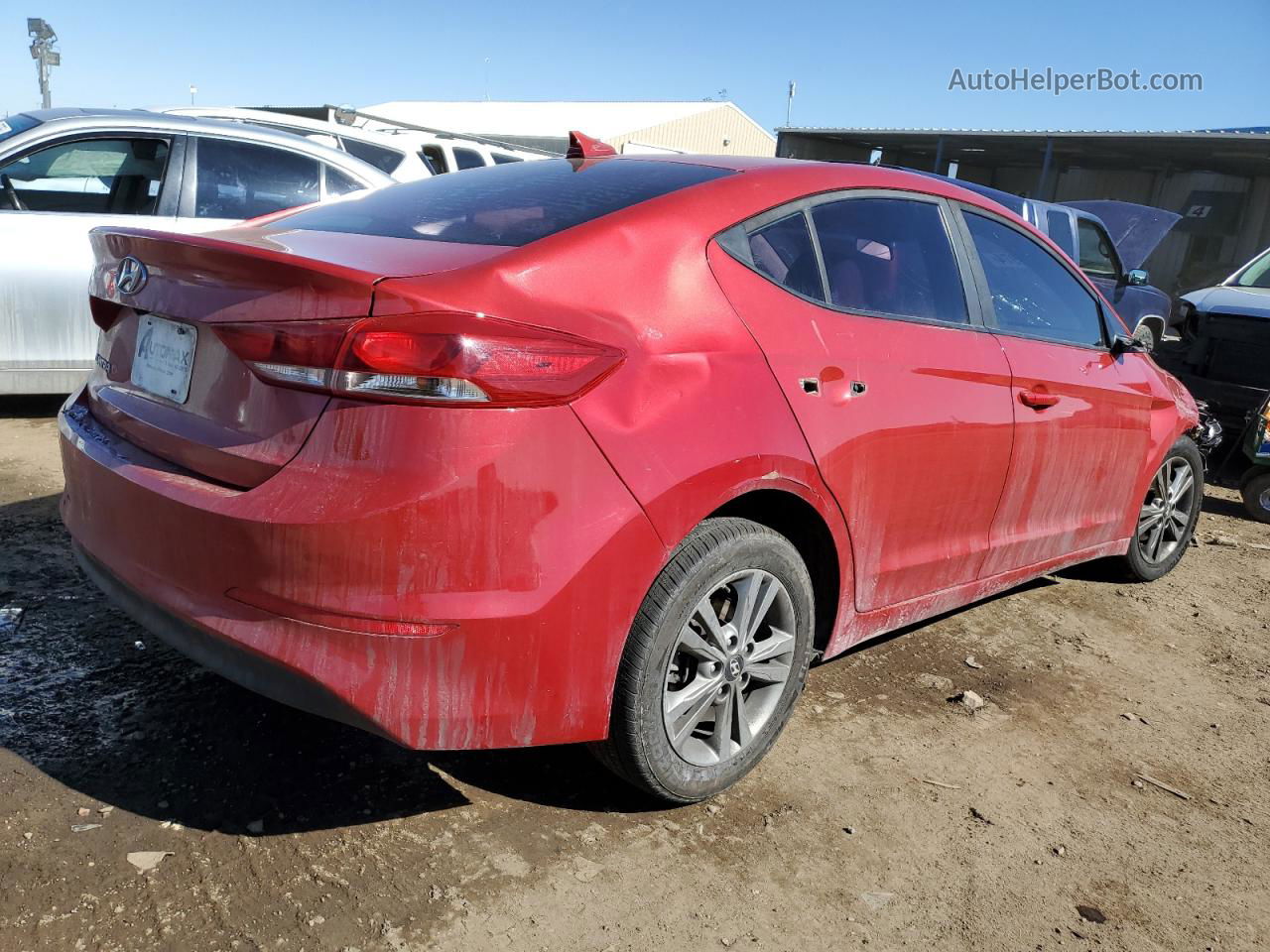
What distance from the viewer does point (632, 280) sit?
2.34m

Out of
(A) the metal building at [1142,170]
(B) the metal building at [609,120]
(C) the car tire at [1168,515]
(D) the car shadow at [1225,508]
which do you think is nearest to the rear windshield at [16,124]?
(C) the car tire at [1168,515]

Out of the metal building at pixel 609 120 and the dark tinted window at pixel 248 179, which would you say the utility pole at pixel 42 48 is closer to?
the metal building at pixel 609 120

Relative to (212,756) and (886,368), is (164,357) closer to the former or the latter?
(212,756)

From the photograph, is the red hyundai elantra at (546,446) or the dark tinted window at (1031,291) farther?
the dark tinted window at (1031,291)

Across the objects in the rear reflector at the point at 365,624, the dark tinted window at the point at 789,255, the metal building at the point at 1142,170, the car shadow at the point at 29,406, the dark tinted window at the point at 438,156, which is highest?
the metal building at the point at 1142,170

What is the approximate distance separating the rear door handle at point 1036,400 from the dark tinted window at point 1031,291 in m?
0.22

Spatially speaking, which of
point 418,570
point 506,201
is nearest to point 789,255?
point 506,201

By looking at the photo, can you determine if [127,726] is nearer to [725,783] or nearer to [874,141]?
[725,783]

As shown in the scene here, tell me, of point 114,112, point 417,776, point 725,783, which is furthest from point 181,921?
point 114,112

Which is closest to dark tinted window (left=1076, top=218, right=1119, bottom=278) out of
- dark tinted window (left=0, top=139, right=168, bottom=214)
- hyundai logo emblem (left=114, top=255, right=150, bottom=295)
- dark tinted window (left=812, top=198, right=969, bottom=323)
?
dark tinted window (left=812, top=198, right=969, bottom=323)

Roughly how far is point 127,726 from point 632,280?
5.85ft

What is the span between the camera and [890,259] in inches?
122

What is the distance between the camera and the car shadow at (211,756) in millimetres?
2477

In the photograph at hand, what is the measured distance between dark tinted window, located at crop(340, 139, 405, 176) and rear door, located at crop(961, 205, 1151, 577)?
629cm
